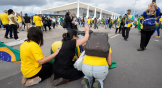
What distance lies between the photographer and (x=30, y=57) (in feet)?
6.15

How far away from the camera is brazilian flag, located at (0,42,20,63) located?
2.86 meters

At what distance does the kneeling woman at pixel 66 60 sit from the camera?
1903mm

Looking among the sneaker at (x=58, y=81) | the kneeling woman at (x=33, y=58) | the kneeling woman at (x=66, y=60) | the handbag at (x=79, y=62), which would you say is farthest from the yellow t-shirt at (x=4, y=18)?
the handbag at (x=79, y=62)

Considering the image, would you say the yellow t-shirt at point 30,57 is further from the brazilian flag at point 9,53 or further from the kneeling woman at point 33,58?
the brazilian flag at point 9,53

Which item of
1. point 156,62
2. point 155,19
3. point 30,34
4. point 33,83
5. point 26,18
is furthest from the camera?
point 26,18

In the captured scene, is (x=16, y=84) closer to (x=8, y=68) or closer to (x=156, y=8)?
(x=8, y=68)

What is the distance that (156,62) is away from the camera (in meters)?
3.35

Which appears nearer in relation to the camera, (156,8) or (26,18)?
(156,8)

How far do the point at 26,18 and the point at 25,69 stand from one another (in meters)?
9.59

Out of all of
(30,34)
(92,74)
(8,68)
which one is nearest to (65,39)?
(30,34)

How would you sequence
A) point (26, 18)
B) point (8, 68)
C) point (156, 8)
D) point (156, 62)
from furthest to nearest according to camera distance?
point (26, 18) < point (156, 8) < point (156, 62) < point (8, 68)

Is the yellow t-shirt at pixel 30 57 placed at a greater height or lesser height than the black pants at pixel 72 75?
greater

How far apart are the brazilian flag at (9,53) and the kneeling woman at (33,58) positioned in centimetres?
110

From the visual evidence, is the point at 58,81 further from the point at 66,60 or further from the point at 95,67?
the point at 95,67
